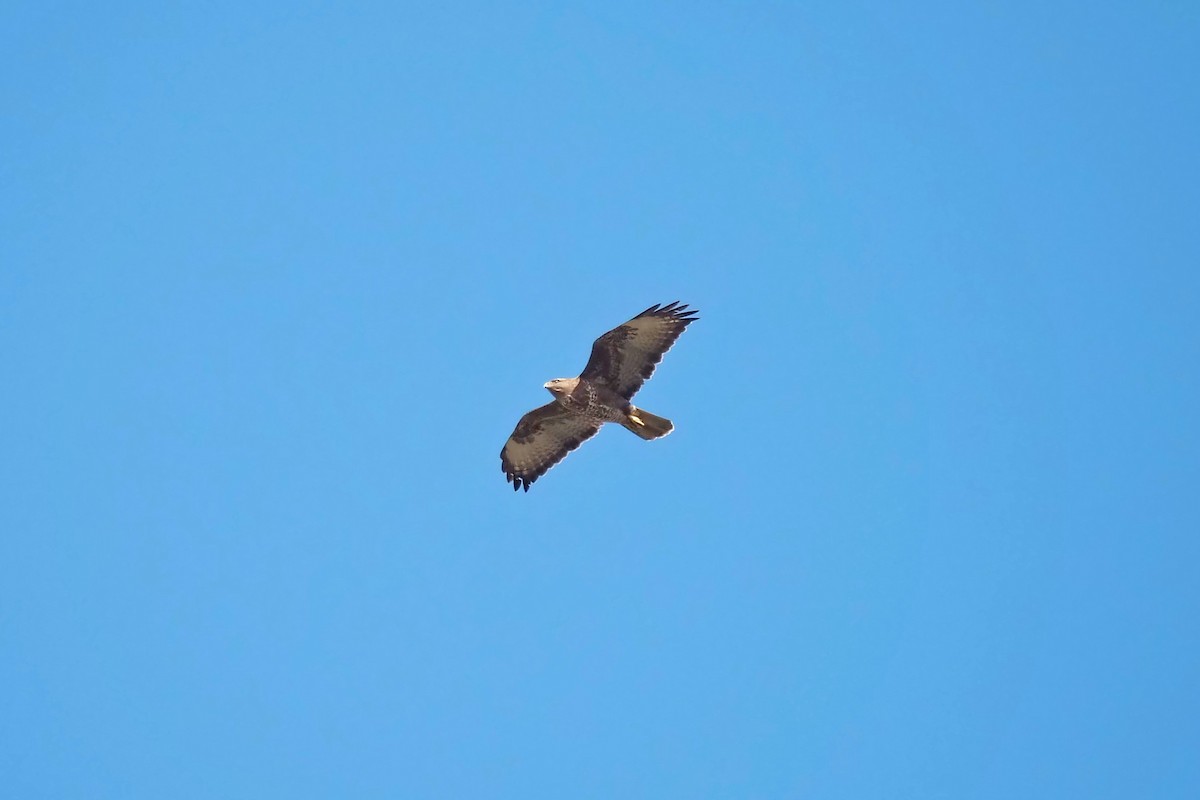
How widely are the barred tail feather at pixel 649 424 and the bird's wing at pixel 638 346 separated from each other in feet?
0.79

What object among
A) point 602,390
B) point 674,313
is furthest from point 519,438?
point 674,313

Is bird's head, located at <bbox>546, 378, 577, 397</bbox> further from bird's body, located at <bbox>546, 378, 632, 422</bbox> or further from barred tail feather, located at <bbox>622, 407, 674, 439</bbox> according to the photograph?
barred tail feather, located at <bbox>622, 407, 674, 439</bbox>

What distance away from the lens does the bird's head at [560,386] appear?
14.2 m

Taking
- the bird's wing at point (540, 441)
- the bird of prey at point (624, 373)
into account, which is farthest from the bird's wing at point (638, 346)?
the bird's wing at point (540, 441)

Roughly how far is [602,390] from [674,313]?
124 centimetres

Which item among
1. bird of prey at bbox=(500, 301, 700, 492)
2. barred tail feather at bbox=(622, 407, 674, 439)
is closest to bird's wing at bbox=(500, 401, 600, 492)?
bird of prey at bbox=(500, 301, 700, 492)

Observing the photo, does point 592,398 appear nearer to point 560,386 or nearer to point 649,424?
point 560,386

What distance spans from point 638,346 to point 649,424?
3.01 ft

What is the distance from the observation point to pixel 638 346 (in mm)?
14086

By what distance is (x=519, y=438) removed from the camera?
15.1m

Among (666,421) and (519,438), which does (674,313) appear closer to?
(666,421)

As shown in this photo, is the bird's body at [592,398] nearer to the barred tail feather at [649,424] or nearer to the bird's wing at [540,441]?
the barred tail feather at [649,424]

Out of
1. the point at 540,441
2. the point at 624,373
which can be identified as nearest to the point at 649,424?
the point at 624,373

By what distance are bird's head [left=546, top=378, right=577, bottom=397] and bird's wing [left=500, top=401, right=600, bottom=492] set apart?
1.46 feet
